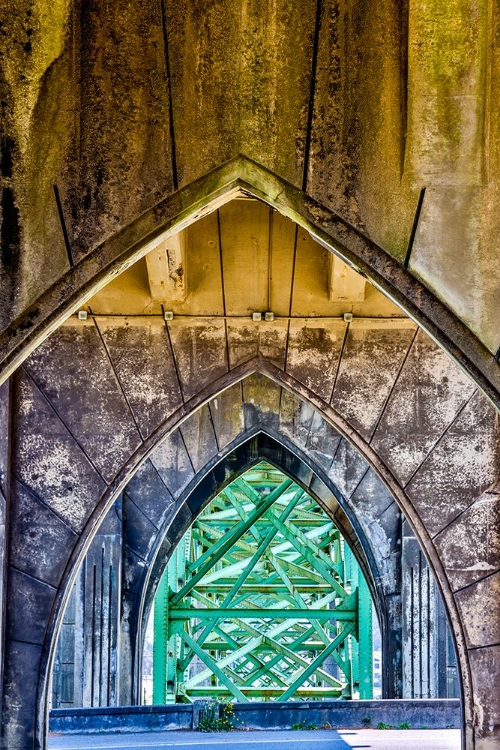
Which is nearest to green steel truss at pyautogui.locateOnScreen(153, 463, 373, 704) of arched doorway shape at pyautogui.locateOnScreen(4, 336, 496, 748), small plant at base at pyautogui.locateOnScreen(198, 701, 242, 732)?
small plant at base at pyautogui.locateOnScreen(198, 701, 242, 732)

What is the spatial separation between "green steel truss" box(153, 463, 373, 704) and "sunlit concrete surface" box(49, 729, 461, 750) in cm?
473

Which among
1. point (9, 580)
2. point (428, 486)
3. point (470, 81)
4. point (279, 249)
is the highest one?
point (279, 249)

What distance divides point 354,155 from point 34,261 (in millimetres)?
1800

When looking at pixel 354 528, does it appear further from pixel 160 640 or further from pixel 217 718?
pixel 160 640

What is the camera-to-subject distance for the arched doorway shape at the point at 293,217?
5477 mm

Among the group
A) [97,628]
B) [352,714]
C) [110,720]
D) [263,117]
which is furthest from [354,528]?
[263,117]

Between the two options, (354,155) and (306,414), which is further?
(306,414)

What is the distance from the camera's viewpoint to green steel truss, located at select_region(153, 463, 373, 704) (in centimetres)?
2038

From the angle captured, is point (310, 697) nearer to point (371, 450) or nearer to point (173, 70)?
point (371, 450)

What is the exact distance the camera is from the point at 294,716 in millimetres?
14953

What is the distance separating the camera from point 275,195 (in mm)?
5691

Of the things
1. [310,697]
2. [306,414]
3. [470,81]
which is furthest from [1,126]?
[310,697]

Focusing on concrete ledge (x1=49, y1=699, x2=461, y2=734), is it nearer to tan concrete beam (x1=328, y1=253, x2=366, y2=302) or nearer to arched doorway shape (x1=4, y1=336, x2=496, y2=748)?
arched doorway shape (x1=4, y1=336, x2=496, y2=748)

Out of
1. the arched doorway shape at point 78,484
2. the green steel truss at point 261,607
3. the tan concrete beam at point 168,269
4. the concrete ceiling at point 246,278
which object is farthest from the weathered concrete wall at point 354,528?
the tan concrete beam at point 168,269
